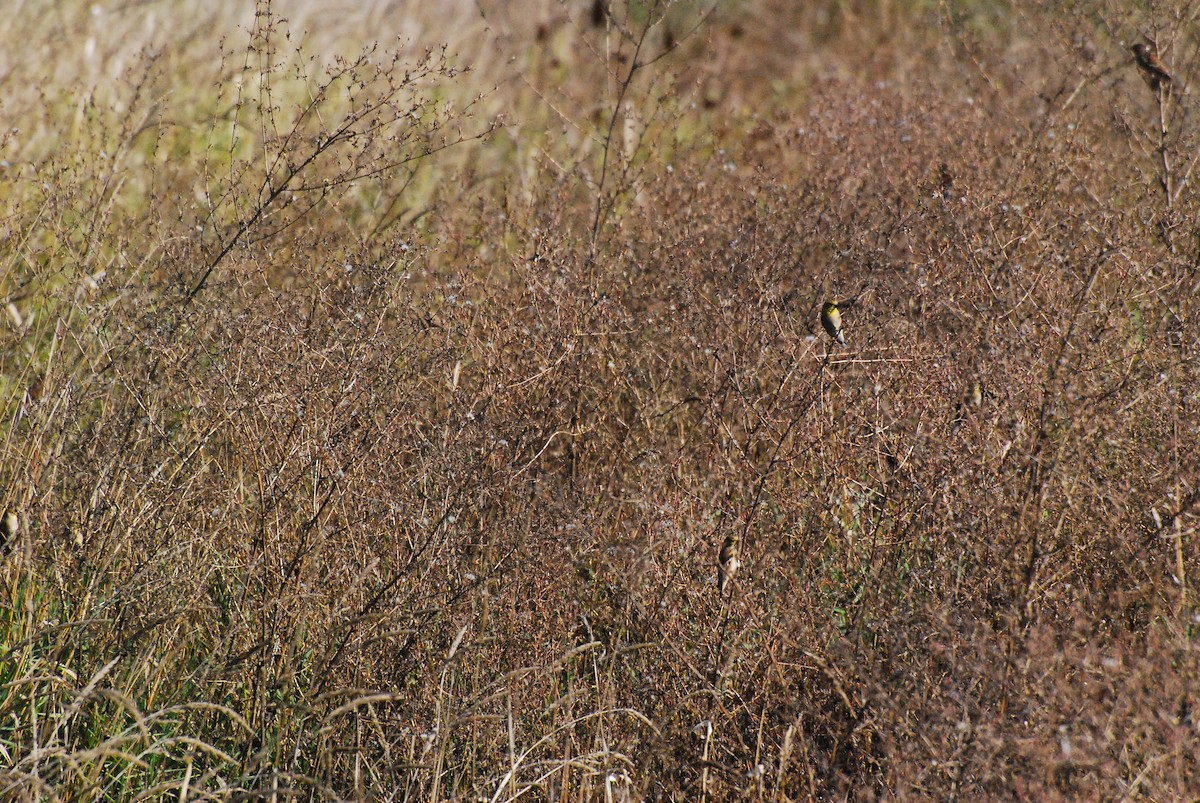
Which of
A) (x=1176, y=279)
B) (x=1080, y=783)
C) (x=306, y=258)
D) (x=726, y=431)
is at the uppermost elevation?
(x=306, y=258)

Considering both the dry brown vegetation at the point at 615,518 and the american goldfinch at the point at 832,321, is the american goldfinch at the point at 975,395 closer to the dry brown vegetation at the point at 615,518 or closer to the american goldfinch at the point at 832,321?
the dry brown vegetation at the point at 615,518

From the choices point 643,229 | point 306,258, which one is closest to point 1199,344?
point 643,229

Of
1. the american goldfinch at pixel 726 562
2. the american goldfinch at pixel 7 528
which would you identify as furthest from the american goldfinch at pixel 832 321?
the american goldfinch at pixel 7 528

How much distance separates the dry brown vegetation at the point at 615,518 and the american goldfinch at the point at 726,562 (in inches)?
1.6

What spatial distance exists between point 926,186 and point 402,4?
511 centimetres

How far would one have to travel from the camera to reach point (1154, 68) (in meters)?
4.77

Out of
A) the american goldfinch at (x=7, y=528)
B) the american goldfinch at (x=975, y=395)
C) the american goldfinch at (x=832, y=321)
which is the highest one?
the american goldfinch at (x=7, y=528)

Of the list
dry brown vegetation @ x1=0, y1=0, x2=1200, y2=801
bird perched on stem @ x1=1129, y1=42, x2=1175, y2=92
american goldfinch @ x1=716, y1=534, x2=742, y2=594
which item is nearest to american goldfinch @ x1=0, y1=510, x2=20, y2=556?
dry brown vegetation @ x1=0, y1=0, x2=1200, y2=801

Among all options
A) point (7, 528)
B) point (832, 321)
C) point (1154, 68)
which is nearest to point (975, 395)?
point (832, 321)

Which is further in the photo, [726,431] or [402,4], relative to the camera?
[402,4]

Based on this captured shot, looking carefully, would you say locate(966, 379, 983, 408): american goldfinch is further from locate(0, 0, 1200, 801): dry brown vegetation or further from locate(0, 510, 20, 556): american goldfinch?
locate(0, 510, 20, 556): american goldfinch

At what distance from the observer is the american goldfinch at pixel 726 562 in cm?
345

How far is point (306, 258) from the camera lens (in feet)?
14.3

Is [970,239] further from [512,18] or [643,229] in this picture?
[512,18]
